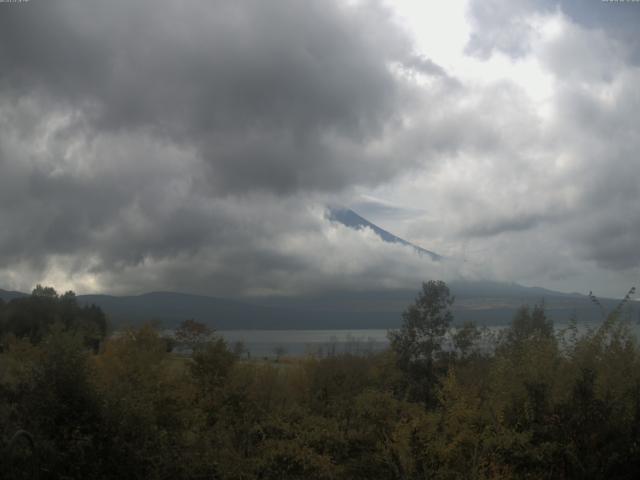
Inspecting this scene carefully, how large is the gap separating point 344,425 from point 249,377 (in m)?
5.48

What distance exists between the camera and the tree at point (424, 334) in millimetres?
38656

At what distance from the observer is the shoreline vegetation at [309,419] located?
1516 centimetres

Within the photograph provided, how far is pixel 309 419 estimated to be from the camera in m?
25.7

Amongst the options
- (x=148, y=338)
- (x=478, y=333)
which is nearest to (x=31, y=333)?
(x=148, y=338)

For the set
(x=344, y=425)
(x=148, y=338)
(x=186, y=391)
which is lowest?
(x=344, y=425)

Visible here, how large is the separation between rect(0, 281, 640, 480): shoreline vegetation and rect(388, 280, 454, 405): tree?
4190 mm

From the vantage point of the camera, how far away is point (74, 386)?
16250 millimetres

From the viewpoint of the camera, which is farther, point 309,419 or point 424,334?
point 424,334

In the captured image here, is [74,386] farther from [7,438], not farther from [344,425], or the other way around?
[344,425]

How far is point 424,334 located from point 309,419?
51.8 feet

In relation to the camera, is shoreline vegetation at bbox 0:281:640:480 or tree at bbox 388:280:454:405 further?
tree at bbox 388:280:454:405

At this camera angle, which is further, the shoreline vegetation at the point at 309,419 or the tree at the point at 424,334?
the tree at the point at 424,334

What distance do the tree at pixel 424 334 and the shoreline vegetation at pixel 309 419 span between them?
13.7 ft

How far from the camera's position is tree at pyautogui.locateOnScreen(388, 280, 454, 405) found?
3866cm
